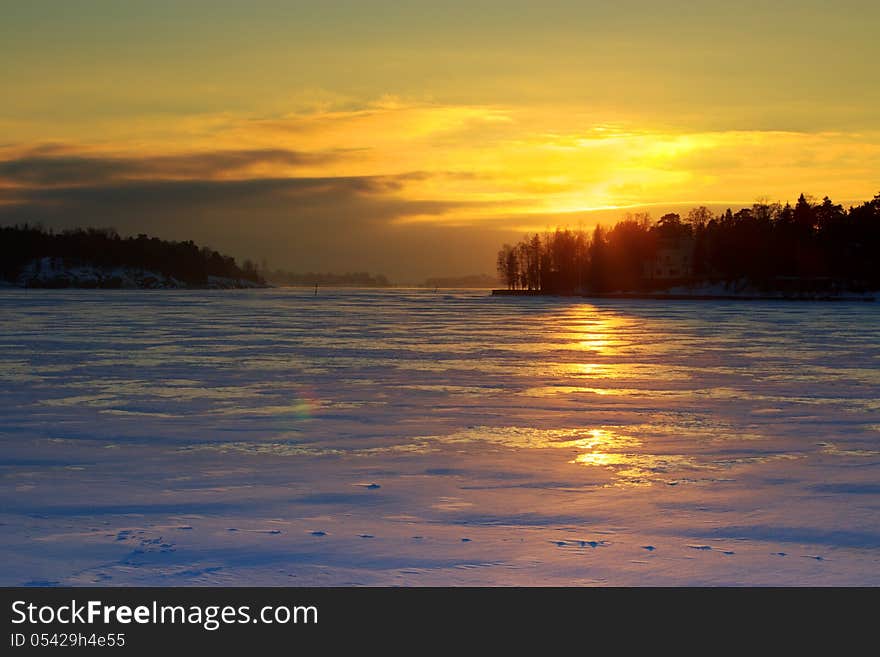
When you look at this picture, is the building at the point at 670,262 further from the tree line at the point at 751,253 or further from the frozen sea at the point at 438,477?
the frozen sea at the point at 438,477

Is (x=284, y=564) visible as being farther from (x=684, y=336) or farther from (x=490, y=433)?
(x=684, y=336)

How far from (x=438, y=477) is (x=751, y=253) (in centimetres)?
12211

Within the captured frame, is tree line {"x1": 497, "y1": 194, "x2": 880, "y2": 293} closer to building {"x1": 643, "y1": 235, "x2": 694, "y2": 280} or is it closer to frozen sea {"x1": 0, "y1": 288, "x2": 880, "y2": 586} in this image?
building {"x1": 643, "y1": 235, "x2": 694, "y2": 280}

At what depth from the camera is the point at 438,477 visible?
846cm

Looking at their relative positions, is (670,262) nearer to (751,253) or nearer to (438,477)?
(751,253)

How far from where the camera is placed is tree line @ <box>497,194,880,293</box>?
113312mm

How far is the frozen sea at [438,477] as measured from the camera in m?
5.73

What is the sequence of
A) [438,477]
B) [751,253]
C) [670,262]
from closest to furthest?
[438,477]
[751,253]
[670,262]

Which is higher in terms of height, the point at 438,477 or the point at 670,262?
the point at 670,262

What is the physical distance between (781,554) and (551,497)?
6.90 feet

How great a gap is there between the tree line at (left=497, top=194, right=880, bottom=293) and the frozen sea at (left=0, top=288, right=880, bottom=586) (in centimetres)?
10373

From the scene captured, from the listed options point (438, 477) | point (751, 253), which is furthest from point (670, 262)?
point (438, 477)
